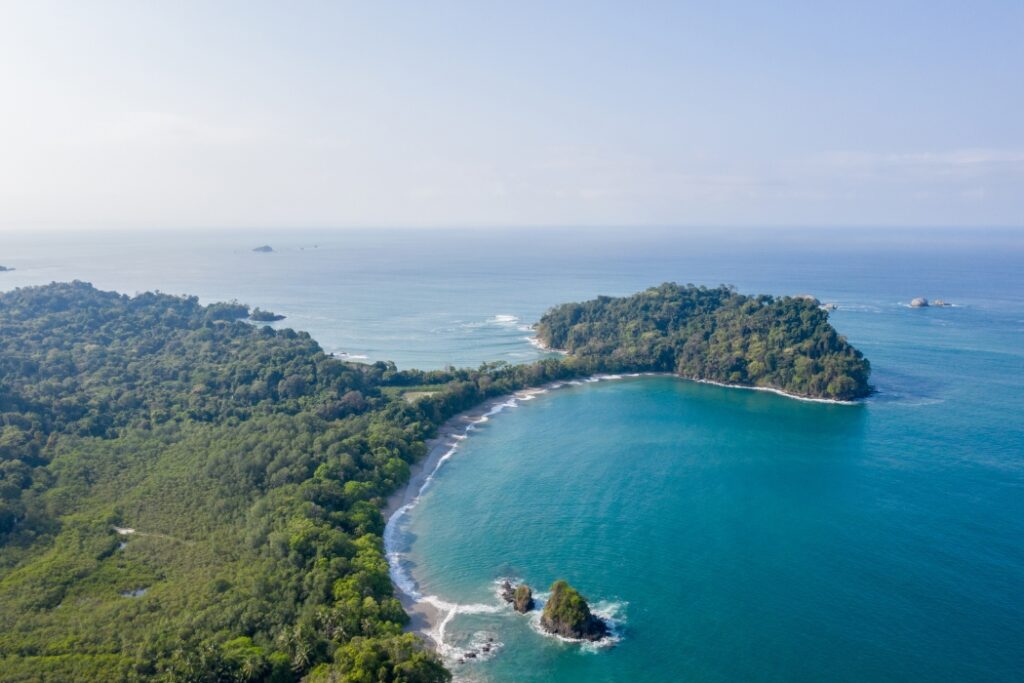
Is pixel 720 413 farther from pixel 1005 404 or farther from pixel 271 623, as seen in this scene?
pixel 271 623

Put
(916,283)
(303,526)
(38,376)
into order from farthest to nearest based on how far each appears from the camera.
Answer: (916,283) → (38,376) → (303,526)

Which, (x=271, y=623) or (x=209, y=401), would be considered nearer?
(x=271, y=623)

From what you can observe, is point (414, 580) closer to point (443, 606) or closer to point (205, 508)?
point (443, 606)

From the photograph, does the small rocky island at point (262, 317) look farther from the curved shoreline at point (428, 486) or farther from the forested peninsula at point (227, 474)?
the curved shoreline at point (428, 486)

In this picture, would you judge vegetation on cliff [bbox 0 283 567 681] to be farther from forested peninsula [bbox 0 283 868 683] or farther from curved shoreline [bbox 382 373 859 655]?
curved shoreline [bbox 382 373 859 655]

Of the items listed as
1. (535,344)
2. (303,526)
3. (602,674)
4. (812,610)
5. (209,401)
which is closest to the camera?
(602,674)

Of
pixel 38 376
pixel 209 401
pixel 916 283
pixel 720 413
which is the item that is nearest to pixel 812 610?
pixel 720 413
